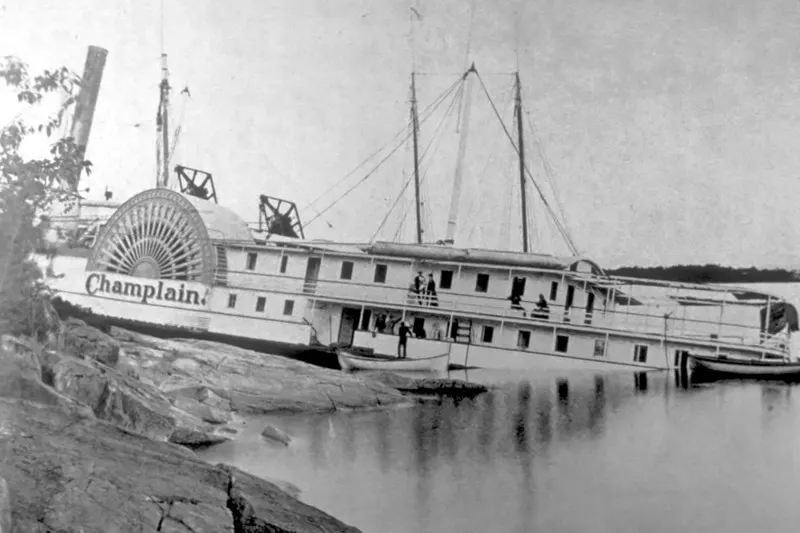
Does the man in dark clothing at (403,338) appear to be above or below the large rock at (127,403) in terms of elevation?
above

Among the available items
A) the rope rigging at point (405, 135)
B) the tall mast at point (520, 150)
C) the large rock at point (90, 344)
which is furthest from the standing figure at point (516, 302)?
the large rock at point (90, 344)

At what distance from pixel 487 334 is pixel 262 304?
70.6 inches

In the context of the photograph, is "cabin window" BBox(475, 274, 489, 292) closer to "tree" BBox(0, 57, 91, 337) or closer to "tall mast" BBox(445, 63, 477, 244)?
"tall mast" BBox(445, 63, 477, 244)

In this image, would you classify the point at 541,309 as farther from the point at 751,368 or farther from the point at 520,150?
the point at 751,368

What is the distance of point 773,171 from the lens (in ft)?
14.3

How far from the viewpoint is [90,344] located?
17.2ft

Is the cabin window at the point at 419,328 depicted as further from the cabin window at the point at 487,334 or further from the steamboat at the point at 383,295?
the cabin window at the point at 487,334

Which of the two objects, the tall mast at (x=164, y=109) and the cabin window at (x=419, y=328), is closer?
the cabin window at (x=419, y=328)

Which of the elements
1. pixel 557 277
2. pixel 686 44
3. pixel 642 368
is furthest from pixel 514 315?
pixel 686 44

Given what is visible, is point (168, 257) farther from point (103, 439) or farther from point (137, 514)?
point (137, 514)

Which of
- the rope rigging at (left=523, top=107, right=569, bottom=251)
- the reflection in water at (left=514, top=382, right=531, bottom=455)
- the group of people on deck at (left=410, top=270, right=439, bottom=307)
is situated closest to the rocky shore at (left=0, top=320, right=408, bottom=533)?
the reflection in water at (left=514, top=382, right=531, bottom=455)

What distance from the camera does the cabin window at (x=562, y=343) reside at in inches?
214

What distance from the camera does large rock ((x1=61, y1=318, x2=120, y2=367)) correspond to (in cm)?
510

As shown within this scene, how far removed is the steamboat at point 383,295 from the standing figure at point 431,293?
1cm
